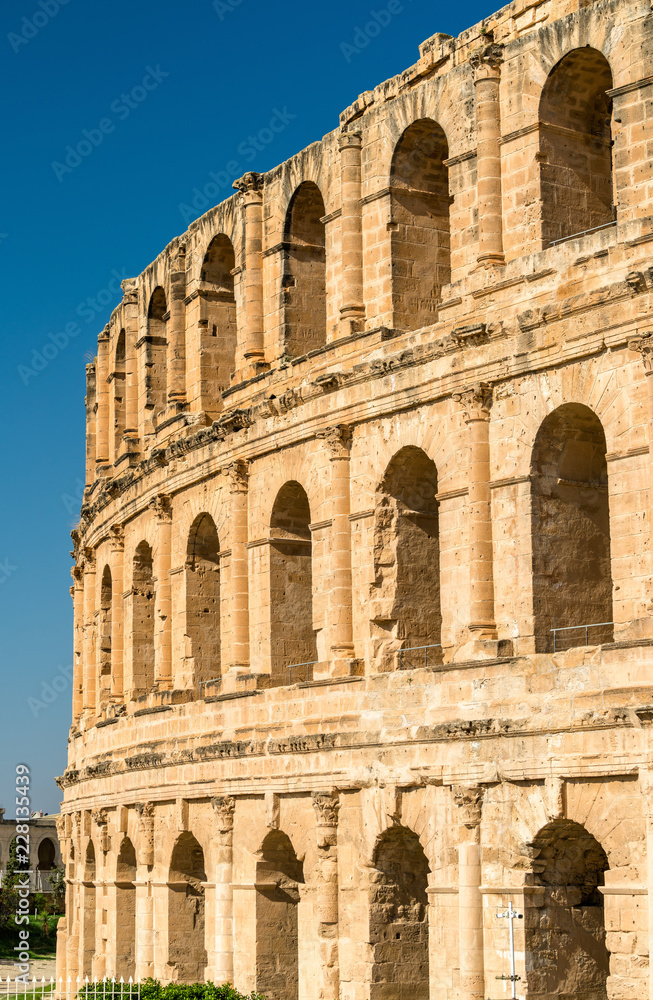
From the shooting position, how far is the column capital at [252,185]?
27859 millimetres

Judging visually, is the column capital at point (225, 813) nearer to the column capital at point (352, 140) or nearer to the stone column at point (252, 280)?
the stone column at point (252, 280)

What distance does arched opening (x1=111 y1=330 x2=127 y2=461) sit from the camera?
35625 mm

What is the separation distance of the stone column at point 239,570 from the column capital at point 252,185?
15.3 ft

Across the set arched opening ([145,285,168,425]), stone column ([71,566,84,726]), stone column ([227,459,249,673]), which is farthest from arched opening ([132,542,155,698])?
stone column ([227,459,249,673])

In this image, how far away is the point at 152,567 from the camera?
107ft

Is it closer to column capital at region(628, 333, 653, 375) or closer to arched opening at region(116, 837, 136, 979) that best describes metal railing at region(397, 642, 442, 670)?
column capital at region(628, 333, 653, 375)

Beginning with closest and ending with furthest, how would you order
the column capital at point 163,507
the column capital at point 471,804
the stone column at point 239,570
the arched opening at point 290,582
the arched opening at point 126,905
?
the column capital at point 471,804
the arched opening at point 290,582
the stone column at point 239,570
the column capital at point 163,507
the arched opening at point 126,905

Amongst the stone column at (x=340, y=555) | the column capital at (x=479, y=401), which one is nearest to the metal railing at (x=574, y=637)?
the column capital at (x=479, y=401)

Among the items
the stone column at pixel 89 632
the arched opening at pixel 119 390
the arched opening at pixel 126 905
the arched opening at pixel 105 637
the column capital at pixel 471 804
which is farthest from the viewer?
the stone column at pixel 89 632

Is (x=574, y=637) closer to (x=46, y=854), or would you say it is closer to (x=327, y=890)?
(x=327, y=890)

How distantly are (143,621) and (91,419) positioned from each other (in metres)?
7.62

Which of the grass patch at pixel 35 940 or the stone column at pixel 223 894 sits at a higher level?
the stone column at pixel 223 894

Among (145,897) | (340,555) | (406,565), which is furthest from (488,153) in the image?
(145,897)

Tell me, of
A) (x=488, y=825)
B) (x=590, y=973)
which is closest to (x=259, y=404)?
(x=488, y=825)
